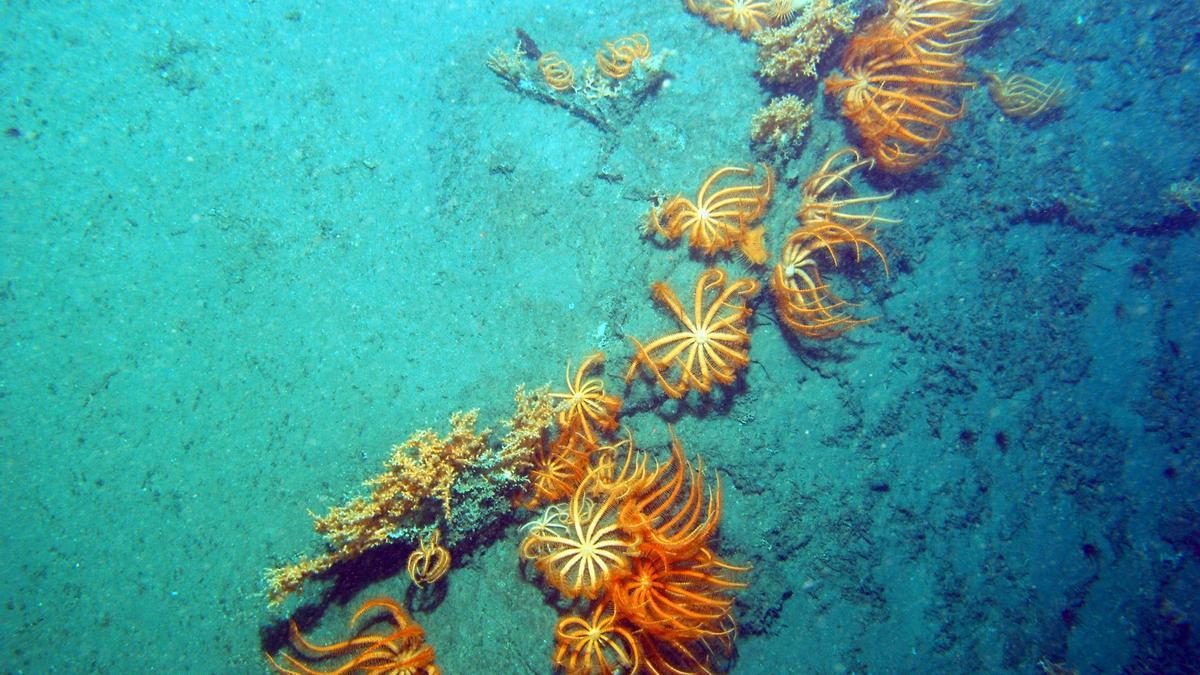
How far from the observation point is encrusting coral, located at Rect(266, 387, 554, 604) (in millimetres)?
4070

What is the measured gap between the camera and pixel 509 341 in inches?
204

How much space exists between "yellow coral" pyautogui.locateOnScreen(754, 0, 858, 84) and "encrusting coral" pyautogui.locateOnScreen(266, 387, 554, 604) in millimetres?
4769

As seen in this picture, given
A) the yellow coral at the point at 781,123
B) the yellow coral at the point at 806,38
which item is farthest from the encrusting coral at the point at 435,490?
the yellow coral at the point at 806,38

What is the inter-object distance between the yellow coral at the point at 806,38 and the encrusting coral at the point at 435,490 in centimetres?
477

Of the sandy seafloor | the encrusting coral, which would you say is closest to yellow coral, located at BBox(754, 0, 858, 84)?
the sandy seafloor

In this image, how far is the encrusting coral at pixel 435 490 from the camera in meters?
4.07

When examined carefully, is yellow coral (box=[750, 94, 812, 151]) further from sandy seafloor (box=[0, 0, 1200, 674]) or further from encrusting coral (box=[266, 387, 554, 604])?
encrusting coral (box=[266, 387, 554, 604])

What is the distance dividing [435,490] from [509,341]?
5.55 ft

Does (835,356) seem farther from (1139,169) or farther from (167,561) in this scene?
(167,561)

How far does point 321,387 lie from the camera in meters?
4.88

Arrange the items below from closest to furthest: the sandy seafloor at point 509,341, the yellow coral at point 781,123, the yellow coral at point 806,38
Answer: the sandy seafloor at point 509,341
the yellow coral at point 781,123
the yellow coral at point 806,38

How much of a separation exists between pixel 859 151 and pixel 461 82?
16.5 feet

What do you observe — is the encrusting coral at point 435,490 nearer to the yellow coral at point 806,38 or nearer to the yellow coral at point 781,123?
the yellow coral at point 781,123

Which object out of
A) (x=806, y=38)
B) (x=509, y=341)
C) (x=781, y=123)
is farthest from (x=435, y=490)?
(x=806, y=38)
